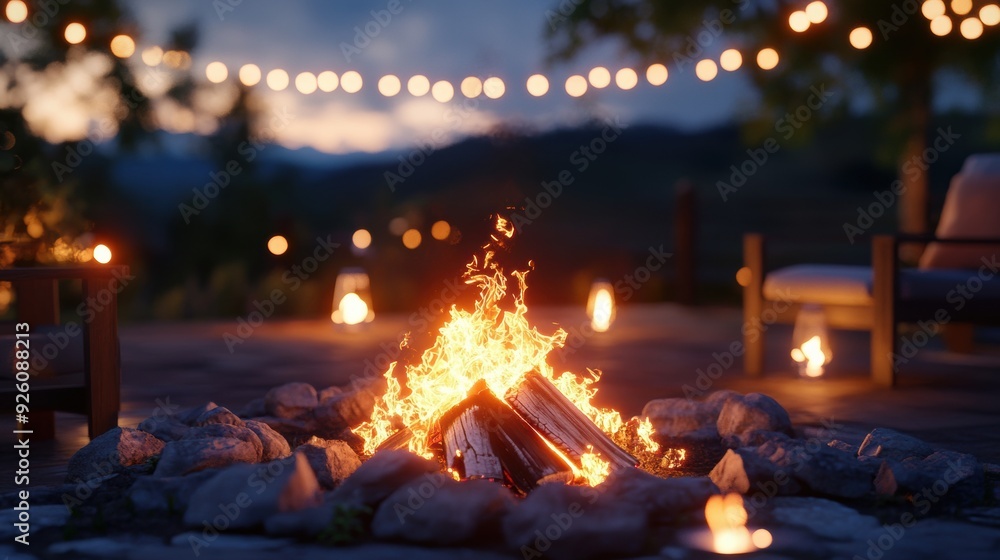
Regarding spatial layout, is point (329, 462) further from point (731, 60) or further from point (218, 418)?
point (731, 60)

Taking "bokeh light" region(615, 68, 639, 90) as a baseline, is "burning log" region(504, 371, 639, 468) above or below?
below

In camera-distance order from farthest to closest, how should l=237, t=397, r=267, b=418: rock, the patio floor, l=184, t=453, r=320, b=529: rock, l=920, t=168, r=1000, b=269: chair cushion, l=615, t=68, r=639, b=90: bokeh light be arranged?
1. l=615, t=68, r=639, b=90: bokeh light
2. l=920, t=168, r=1000, b=269: chair cushion
3. l=237, t=397, r=267, b=418: rock
4. the patio floor
5. l=184, t=453, r=320, b=529: rock

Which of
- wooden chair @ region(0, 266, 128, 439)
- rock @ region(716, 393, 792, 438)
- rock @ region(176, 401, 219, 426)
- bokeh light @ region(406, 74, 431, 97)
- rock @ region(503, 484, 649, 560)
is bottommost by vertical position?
rock @ region(503, 484, 649, 560)

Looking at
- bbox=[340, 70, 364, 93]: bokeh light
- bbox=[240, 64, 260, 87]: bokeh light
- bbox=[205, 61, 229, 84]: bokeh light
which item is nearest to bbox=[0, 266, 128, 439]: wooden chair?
bbox=[205, 61, 229, 84]: bokeh light

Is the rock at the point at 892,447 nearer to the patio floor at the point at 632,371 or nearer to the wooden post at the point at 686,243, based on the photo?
the patio floor at the point at 632,371

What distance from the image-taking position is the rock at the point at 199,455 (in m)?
3.51

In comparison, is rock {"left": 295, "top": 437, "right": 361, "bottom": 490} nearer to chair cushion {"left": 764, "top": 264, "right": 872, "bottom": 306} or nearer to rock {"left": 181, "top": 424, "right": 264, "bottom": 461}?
rock {"left": 181, "top": 424, "right": 264, "bottom": 461}

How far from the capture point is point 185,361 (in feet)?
24.2

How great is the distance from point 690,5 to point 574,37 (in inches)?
63.3

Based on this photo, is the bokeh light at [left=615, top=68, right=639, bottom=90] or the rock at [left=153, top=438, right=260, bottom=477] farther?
the bokeh light at [left=615, top=68, right=639, bottom=90]

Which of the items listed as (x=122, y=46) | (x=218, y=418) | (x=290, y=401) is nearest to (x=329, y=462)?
(x=218, y=418)

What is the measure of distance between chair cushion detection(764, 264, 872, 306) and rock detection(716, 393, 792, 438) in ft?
6.59

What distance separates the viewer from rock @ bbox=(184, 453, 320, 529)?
9.96ft

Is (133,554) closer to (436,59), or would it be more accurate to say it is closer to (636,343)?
(436,59)
